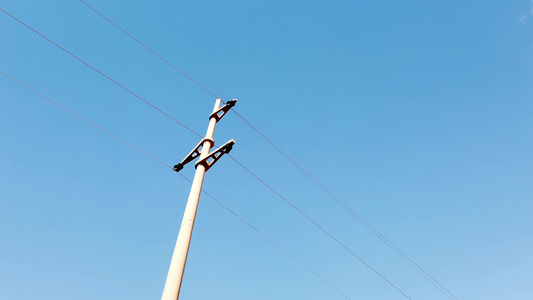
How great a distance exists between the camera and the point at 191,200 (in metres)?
6.79

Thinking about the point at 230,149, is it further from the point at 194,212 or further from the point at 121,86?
the point at 121,86

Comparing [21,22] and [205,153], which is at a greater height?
[21,22]

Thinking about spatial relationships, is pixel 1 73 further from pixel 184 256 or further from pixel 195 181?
pixel 184 256

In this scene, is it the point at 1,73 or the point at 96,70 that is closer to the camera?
the point at 1,73

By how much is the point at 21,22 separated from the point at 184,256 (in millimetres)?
7051

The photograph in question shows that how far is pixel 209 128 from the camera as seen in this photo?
8461mm

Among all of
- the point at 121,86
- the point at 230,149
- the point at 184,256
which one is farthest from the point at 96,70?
the point at 184,256

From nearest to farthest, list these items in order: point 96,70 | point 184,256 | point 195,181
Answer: point 184,256 < point 195,181 < point 96,70

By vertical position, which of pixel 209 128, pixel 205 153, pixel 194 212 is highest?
pixel 209 128

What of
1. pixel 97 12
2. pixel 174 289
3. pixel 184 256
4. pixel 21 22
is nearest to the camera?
pixel 174 289

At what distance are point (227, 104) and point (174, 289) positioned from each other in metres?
4.64

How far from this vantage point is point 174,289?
556cm

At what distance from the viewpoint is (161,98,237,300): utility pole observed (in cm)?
566

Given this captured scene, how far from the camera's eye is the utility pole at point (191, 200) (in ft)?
18.6
